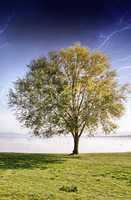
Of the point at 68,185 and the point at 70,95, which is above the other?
the point at 70,95

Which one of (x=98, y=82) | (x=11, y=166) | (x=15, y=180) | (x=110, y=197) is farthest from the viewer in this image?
(x=98, y=82)

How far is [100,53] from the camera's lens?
60812 mm

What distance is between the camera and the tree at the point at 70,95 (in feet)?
187

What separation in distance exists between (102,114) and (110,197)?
35993 millimetres

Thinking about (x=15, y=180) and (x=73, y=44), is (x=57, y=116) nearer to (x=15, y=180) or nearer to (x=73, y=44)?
(x=73, y=44)

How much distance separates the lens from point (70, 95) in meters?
56.4

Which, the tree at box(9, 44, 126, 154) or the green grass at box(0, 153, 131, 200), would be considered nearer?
the green grass at box(0, 153, 131, 200)

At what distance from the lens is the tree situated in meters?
57.0

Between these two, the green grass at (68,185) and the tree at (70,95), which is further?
the tree at (70,95)

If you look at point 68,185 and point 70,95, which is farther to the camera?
point 70,95

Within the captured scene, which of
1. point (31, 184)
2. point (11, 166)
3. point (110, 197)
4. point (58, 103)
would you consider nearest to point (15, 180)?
point (31, 184)

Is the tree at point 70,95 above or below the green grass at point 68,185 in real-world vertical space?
above

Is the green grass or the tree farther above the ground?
the tree

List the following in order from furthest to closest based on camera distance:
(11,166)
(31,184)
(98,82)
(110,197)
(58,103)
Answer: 1. (98,82)
2. (58,103)
3. (11,166)
4. (31,184)
5. (110,197)
